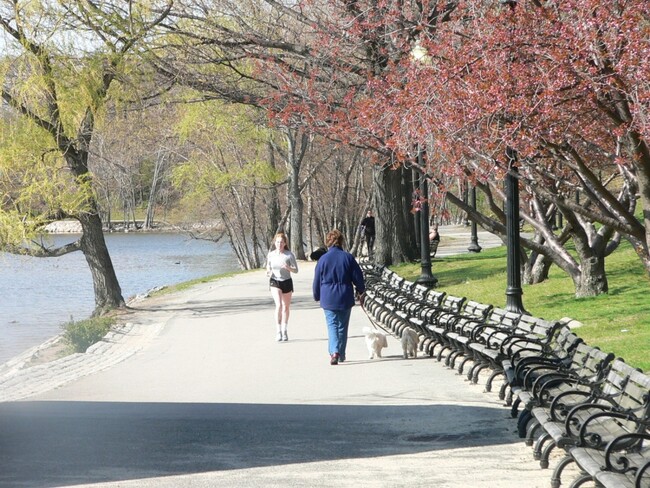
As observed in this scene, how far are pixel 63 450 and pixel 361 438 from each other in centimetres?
250

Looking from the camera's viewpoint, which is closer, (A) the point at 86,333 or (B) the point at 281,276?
(B) the point at 281,276

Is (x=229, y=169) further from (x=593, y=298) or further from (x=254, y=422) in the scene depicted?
(x=254, y=422)

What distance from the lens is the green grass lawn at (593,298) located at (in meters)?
13.7

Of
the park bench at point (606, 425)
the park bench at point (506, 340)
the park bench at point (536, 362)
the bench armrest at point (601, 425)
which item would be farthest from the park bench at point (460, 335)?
the bench armrest at point (601, 425)

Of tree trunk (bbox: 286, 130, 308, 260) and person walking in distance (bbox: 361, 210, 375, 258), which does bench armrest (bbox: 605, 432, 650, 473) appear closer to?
person walking in distance (bbox: 361, 210, 375, 258)

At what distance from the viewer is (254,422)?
9.84 meters

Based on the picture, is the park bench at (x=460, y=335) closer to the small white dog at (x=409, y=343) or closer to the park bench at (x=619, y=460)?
the small white dog at (x=409, y=343)

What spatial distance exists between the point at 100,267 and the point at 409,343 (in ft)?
38.6

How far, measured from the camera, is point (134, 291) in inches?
1598

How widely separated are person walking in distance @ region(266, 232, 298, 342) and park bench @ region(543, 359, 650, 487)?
8440mm

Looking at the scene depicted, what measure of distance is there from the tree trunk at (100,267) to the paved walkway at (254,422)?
728 centimetres

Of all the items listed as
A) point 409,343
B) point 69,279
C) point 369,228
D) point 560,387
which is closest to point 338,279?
point 409,343

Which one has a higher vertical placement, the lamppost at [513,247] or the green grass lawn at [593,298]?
the lamppost at [513,247]

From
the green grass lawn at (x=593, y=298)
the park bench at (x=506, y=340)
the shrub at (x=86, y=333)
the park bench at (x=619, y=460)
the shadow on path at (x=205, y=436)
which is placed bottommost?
the shrub at (x=86, y=333)
